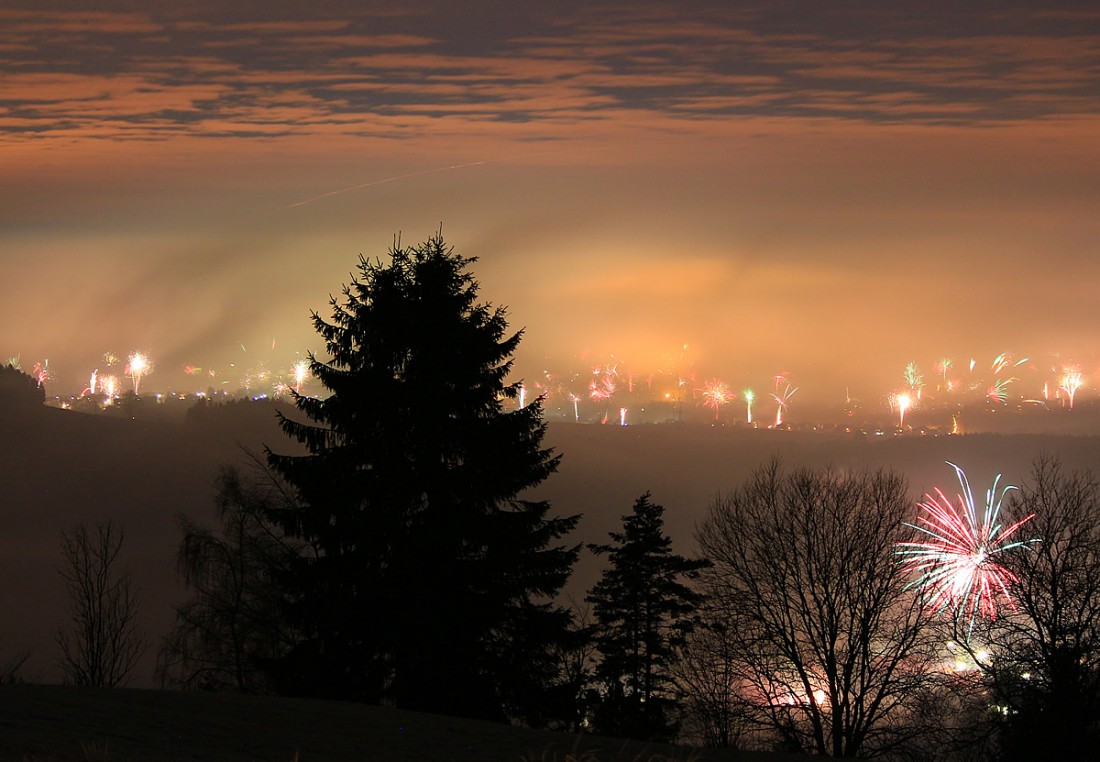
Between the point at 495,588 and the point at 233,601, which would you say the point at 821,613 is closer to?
the point at 495,588

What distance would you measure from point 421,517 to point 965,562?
846 inches

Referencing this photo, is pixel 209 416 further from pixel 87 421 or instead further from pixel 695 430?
pixel 695 430

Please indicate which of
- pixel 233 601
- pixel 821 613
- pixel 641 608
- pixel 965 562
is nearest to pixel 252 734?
pixel 233 601

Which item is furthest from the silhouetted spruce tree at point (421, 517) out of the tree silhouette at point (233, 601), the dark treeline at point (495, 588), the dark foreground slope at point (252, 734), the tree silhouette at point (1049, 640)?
the tree silhouette at point (1049, 640)

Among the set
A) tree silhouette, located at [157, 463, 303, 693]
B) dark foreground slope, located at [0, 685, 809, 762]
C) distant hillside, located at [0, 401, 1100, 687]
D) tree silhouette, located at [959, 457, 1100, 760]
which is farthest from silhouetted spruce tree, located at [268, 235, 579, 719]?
distant hillside, located at [0, 401, 1100, 687]

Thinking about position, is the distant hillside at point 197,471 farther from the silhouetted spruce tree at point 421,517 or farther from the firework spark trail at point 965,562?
the silhouetted spruce tree at point 421,517

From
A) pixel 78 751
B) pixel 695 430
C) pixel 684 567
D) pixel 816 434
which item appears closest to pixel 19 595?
pixel 684 567

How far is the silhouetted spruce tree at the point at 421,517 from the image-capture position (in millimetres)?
25734

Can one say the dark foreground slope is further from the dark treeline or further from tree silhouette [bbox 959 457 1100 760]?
tree silhouette [bbox 959 457 1100 760]

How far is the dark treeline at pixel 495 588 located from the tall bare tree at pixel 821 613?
114 millimetres

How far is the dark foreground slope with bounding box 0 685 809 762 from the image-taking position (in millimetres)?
13242

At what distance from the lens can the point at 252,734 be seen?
15273 mm

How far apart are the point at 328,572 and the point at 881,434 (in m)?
181

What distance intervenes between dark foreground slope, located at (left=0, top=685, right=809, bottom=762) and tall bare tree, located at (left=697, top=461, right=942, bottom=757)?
54.9 ft
